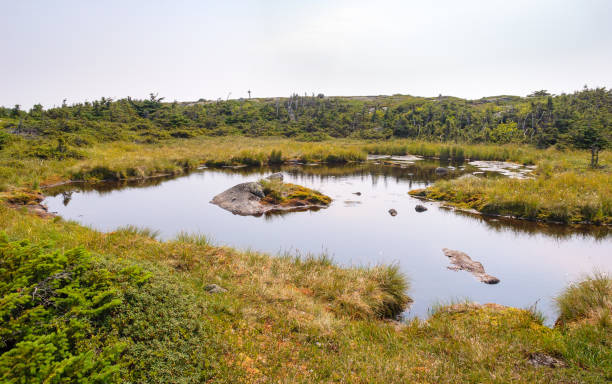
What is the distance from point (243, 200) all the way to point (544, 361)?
13.9 metres

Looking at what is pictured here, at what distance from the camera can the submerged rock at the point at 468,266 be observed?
921 cm

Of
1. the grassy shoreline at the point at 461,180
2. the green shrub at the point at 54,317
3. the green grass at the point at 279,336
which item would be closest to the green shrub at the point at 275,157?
the grassy shoreline at the point at 461,180

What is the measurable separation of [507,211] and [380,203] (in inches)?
237

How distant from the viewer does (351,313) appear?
6.75 metres

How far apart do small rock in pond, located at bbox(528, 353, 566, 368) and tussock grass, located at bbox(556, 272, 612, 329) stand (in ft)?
4.65

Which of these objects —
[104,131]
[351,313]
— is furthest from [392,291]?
[104,131]

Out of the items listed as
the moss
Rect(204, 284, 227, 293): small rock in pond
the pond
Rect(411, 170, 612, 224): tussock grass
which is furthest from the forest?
Rect(204, 284, 227, 293): small rock in pond

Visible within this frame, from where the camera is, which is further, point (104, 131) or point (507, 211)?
point (104, 131)

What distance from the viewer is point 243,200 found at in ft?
54.7

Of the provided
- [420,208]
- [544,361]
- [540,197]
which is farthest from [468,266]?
[540,197]

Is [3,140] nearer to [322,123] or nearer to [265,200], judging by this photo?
[265,200]

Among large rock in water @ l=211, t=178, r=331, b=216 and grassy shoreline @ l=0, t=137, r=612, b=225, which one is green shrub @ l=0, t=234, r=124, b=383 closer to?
large rock in water @ l=211, t=178, r=331, b=216

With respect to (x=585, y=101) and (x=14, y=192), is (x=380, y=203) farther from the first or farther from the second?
(x=585, y=101)

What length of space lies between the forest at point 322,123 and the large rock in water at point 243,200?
17933mm
